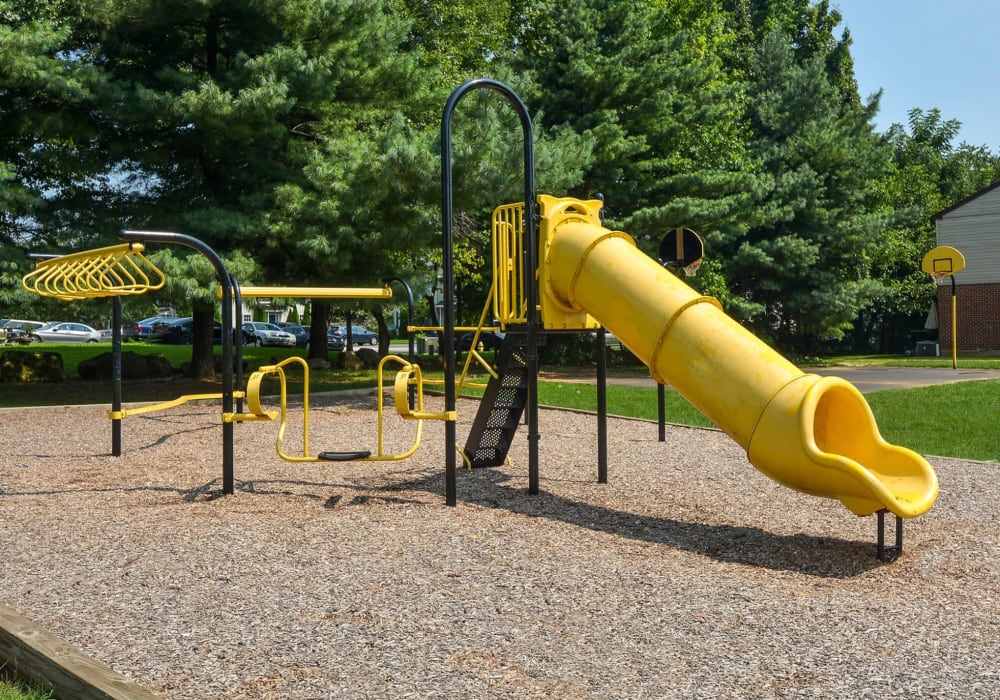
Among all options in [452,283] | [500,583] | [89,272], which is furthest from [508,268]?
[500,583]

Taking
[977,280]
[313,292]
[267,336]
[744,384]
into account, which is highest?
[977,280]

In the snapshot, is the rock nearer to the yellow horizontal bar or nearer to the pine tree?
the yellow horizontal bar

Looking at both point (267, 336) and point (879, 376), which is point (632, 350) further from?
point (267, 336)

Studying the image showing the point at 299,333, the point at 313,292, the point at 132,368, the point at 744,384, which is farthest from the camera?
the point at 299,333

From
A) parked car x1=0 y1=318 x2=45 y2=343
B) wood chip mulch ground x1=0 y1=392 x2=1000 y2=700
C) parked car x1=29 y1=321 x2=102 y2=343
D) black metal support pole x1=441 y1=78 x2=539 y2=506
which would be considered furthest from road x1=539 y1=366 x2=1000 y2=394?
parked car x1=29 y1=321 x2=102 y2=343

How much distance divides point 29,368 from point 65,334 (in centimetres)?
3600

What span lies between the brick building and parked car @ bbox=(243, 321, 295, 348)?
2980cm

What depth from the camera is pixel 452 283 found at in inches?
271

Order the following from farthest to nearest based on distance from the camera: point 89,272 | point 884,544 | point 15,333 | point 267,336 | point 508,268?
point 15,333
point 267,336
point 508,268
point 89,272
point 884,544

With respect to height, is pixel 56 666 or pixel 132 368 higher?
pixel 132 368

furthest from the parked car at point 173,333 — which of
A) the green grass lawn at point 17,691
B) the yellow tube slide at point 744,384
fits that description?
the green grass lawn at point 17,691

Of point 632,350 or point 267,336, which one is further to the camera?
point 267,336

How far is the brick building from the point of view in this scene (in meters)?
32.7

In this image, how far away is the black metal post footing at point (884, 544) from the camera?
5168 mm
